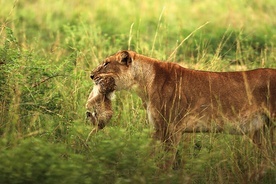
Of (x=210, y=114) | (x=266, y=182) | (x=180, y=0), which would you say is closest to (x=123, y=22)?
(x=180, y=0)

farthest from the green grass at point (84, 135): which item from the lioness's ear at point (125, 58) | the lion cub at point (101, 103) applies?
the lioness's ear at point (125, 58)

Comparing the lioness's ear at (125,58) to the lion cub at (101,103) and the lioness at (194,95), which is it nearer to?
the lioness at (194,95)

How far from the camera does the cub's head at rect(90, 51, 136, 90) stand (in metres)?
6.07

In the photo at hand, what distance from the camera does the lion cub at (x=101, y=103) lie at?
6008 millimetres

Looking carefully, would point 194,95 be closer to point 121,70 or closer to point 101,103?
point 121,70

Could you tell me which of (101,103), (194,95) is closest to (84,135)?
(101,103)

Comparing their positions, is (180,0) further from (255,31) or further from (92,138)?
(92,138)

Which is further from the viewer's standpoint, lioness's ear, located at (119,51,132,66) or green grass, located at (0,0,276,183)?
lioness's ear, located at (119,51,132,66)

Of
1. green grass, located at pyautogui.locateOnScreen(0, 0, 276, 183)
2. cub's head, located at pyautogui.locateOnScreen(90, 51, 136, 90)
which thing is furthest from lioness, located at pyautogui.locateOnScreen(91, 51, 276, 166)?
green grass, located at pyautogui.locateOnScreen(0, 0, 276, 183)

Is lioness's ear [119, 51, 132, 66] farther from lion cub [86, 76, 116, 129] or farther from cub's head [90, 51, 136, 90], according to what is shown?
lion cub [86, 76, 116, 129]

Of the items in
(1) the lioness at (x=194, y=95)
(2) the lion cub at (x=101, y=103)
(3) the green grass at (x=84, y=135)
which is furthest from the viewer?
(2) the lion cub at (x=101, y=103)

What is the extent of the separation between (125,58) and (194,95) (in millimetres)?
635

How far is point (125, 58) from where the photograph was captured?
6070 mm

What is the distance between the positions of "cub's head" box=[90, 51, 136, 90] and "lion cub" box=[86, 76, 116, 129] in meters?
0.04
